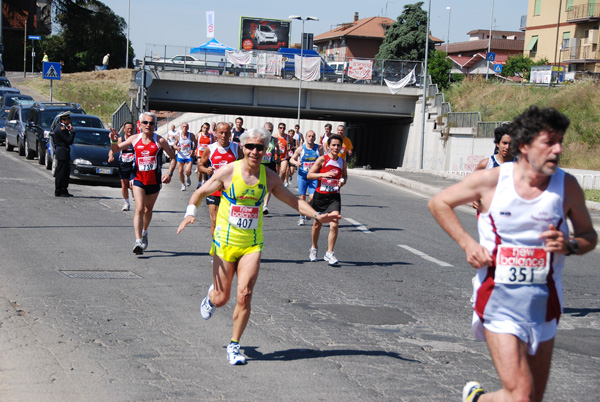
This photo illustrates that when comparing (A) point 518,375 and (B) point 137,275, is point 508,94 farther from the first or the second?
(A) point 518,375

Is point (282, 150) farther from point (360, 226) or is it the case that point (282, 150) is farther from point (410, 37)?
point (410, 37)

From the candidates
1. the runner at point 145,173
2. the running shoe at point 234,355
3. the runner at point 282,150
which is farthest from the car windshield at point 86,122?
the running shoe at point 234,355

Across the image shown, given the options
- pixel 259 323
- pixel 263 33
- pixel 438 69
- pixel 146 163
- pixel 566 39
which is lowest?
pixel 259 323

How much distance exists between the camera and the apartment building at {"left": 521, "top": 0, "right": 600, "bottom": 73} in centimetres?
6656

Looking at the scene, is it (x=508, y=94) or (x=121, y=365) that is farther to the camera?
(x=508, y=94)

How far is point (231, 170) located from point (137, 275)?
3511mm

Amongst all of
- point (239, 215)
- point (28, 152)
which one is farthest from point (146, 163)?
point (28, 152)

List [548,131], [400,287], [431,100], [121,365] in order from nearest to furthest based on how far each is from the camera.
→ [548,131] → [121,365] → [400,287] → [431,100]

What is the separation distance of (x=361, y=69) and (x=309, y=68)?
296 cm

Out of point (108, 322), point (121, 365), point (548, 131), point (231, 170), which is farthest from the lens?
point (108, 322)

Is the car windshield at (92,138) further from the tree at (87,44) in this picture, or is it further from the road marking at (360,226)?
the tree at (87,44)

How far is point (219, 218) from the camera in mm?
6457

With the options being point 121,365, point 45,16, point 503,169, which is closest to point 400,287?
point 121,365

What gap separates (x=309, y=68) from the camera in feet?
146
